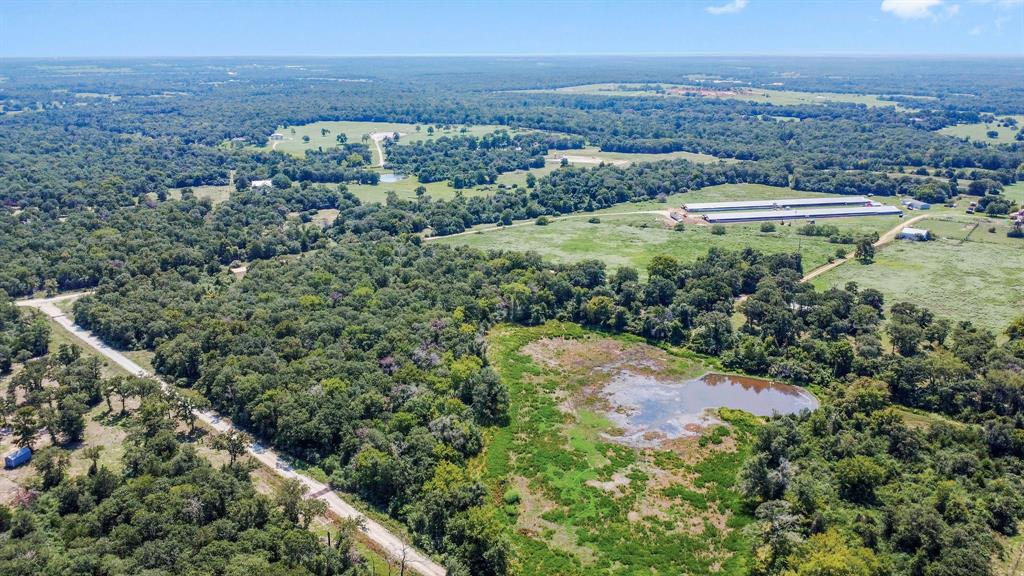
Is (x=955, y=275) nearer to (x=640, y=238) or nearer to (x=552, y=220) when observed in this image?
(x=640, y=238)

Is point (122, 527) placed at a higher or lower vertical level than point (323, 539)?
higher

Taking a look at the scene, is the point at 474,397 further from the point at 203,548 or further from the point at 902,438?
the point at 902,438

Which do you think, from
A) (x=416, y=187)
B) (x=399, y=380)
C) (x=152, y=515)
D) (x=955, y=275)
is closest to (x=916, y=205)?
(x=955, y=275)

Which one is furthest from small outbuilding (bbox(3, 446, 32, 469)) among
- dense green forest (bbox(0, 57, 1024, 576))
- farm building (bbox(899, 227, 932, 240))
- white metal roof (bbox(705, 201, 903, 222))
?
farm building (bbox(899, 227, 932, 240))

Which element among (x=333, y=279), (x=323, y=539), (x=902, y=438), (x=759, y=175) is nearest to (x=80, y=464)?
(x=323, y=539)

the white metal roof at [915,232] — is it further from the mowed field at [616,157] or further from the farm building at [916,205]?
the mowed field at [616,157]
